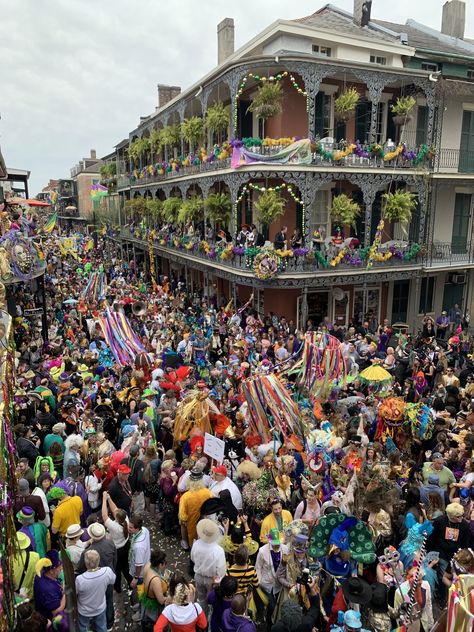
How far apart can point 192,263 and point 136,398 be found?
14.0m

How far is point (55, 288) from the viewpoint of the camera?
2580 centimetres

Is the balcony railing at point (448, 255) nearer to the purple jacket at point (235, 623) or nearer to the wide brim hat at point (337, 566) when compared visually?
the wide brim hat at point (337, 566)

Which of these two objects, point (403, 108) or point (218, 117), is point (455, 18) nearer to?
point (403, 108)

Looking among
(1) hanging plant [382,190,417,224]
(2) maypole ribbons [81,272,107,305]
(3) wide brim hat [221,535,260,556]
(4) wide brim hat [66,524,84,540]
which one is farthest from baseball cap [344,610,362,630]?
(2) maypole ribbons [81,272,107,305]

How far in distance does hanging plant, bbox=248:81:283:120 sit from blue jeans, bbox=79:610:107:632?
1524 cm

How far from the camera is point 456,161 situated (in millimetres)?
20391

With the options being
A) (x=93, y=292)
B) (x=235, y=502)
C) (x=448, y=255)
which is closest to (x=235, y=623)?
(x=235, y=502)

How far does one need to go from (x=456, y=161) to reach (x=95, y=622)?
21092mm

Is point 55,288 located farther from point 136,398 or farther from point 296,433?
point 296,433

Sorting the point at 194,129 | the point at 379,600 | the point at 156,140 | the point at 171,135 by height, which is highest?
the point at 156,140

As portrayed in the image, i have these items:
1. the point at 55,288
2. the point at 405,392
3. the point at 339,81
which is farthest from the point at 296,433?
the point at 55,288

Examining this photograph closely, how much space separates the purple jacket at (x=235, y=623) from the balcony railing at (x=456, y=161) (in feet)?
64.7

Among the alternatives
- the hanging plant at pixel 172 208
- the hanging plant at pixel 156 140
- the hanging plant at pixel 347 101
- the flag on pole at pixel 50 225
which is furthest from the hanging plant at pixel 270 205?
the hanging plant at pixel 156 140

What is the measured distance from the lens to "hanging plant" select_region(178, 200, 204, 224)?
21.5m
